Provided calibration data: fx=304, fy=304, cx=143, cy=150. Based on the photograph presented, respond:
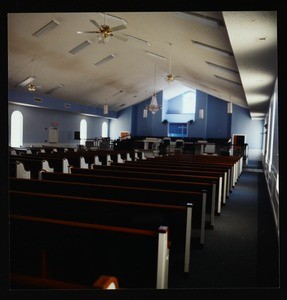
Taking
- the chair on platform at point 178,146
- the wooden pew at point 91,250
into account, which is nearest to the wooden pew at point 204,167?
the wooden pew at point 91,250

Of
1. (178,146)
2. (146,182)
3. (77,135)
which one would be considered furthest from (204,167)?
(77,135)

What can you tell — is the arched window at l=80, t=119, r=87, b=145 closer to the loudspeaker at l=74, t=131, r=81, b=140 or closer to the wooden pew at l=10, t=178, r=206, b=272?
the loudspeaker at l=74, t=131, r=81, b=140

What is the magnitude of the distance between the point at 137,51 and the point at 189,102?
7.87 m

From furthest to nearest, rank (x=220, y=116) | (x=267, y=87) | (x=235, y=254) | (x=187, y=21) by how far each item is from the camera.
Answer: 1. (x=220, y=116)
2. (x=267, y=87)
3. (x=187, y=21)
4. (x=235, y=254)

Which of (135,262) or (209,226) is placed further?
(209,226)

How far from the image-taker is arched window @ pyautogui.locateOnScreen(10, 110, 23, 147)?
436 inches

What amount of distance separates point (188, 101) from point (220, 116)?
224cm

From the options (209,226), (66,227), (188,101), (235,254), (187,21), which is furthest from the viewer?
(188,101)

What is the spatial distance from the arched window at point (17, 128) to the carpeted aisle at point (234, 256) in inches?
352

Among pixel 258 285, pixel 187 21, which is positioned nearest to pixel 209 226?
pixel 258 285

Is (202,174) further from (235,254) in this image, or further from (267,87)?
(267,87)

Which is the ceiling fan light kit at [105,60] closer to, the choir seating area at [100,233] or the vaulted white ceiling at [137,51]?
the vaulted white ceiling at [137,51]

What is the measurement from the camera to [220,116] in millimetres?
17000

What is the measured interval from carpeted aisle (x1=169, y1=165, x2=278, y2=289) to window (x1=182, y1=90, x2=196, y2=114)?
13952 millimetres
